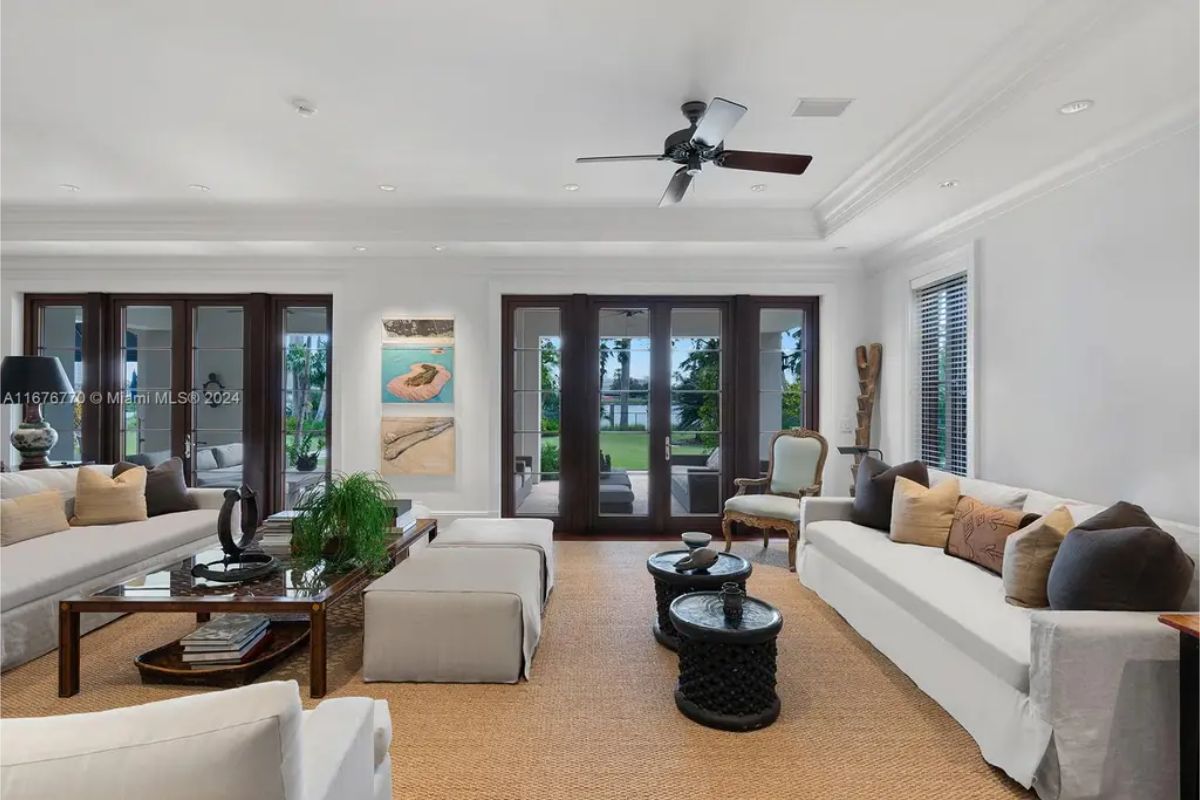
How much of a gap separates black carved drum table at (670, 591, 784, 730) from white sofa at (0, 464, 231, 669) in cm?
304

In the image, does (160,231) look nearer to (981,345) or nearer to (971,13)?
(971,13)

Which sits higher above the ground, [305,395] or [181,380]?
[181,380]

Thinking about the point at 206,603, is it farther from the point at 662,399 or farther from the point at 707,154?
the point at 662,399

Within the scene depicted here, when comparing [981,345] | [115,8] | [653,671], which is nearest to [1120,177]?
[981,345]

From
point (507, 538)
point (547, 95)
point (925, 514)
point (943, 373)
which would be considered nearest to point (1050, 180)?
point (943, 373)

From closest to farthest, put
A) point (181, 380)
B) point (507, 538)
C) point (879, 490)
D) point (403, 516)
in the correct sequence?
point (507, 538) → point (879, 490) → point (403, 516) → point (181, 380)

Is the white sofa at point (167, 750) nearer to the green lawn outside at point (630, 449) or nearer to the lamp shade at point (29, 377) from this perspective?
the green lawn outside at point (630, 449)

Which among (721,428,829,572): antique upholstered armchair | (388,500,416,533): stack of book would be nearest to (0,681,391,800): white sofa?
(388,500,416,533): stack of book

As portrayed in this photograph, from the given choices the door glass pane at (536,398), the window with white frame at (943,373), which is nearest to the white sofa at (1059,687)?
the window with white frame at (943,373)

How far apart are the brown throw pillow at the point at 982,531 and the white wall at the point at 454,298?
239cm

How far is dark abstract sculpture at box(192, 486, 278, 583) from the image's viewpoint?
287cm

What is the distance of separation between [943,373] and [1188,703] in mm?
3131

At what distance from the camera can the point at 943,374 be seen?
4.66m

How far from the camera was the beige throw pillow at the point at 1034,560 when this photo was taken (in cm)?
247
